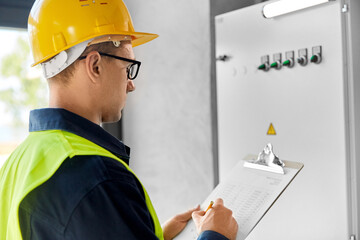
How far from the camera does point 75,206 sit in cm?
83

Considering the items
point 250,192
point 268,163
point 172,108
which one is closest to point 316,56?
point 268,163

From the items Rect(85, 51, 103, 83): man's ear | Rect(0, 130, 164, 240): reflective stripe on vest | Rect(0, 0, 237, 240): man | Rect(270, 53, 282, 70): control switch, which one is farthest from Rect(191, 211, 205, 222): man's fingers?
Rect(270, 53, 282, 70): control switch

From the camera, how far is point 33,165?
0.90 metres

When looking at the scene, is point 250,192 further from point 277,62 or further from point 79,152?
point 277,62

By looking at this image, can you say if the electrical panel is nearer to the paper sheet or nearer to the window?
the paper sheet

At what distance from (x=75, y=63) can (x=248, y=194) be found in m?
0.73

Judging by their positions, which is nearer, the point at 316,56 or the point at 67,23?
the point at 67,23

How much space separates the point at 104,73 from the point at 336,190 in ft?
3.94

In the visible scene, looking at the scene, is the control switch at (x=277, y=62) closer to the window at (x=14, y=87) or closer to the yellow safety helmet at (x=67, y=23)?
the yellow safety helmet at (x=67, y=23)

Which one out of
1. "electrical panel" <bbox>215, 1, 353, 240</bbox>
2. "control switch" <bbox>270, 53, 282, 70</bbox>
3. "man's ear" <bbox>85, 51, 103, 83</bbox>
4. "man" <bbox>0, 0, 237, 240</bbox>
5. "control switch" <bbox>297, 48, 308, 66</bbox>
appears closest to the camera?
"man" <bbox>0, 0, 237, 240</bbox>

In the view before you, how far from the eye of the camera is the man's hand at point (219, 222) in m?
1.10

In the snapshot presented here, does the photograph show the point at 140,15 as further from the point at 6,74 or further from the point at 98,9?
the point at 98,9

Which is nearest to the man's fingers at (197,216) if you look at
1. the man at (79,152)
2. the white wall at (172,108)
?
the man at (79,152)

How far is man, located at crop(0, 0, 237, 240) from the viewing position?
840mm
